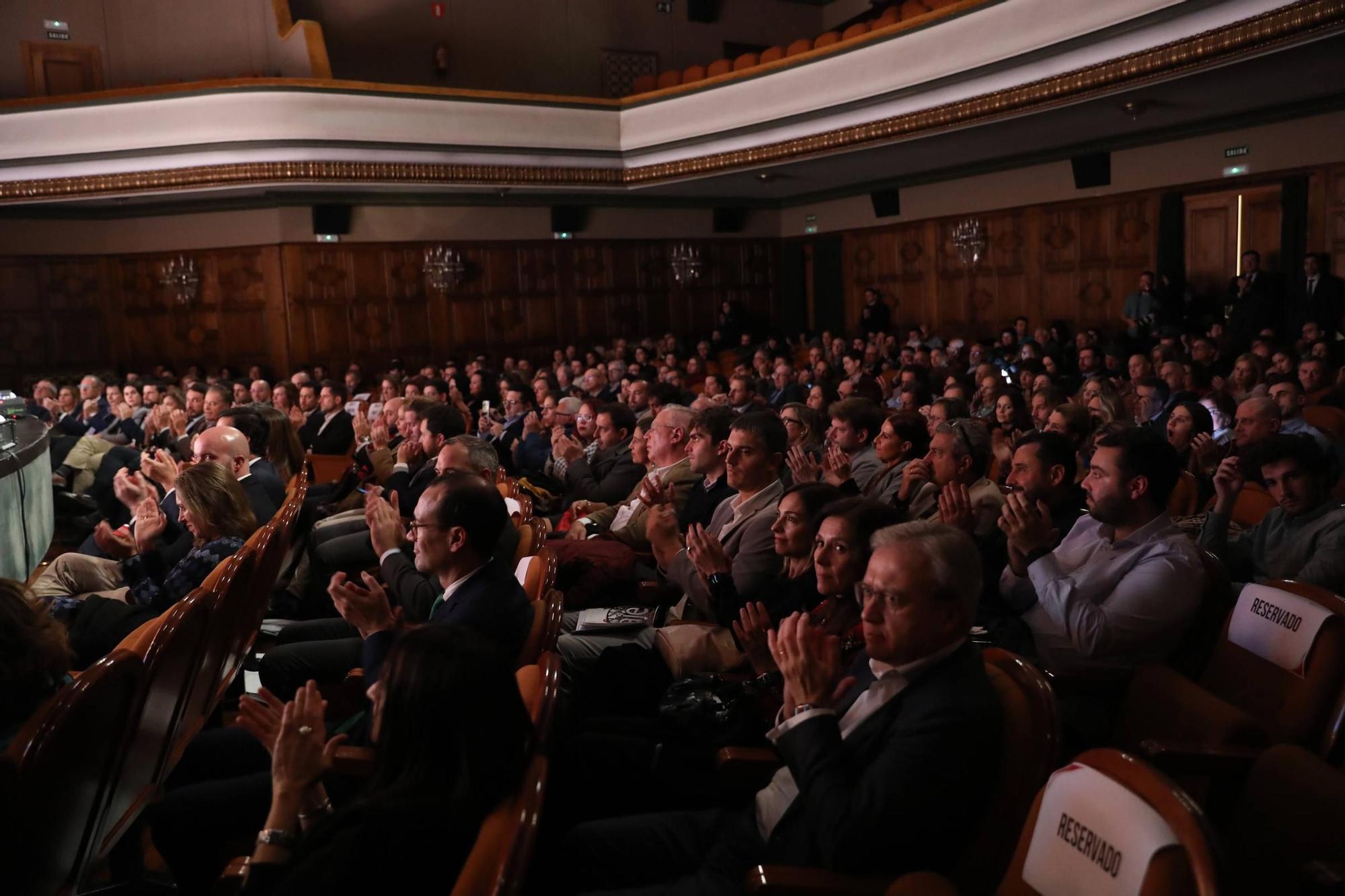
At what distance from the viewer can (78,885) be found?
2045 millimetres

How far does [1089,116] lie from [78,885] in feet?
31.5

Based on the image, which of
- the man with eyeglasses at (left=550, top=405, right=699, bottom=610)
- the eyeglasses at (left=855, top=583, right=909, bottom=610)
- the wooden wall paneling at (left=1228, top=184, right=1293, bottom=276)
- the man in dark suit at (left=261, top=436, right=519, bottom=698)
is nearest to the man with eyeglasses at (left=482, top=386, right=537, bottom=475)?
the man with eyeglasses at (left=550, top=405, right=699, bottom=610)

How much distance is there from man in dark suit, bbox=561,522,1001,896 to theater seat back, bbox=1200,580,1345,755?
71cm

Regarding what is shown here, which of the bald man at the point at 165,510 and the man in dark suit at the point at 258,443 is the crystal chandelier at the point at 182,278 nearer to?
the man in dark suit at the point at 258,443

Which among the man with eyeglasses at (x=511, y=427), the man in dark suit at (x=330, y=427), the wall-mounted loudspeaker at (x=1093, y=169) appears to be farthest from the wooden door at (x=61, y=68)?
the wall-mounted loudspeaker at (x=1093, y=169)

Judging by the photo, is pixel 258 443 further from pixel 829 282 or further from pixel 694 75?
pixel 829 282

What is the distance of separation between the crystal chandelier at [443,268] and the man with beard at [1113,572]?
11.4 m

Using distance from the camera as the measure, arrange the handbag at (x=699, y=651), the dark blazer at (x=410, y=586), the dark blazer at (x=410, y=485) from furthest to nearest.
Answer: the dark blazer at (x=410, y=485) → the dark blazer at (x=410, y=586) → the handbag at (x=699, y=651)

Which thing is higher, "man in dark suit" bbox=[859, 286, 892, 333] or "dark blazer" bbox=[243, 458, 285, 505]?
"man in dark suit" bbox=[859, 286, 892, 333]

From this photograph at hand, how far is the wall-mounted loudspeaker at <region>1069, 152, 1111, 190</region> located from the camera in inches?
436

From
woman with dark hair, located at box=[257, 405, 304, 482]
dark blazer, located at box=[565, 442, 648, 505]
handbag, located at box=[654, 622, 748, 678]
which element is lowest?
handbag, located at box=[654, 622, 748, 678]

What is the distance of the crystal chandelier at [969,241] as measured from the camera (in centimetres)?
1205

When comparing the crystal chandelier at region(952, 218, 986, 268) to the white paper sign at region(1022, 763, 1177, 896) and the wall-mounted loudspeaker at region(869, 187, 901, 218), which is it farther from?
the white paper sign at region(1022, 763, 1177, 896)

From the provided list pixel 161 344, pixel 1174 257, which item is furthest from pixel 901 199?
pixel 161 344
